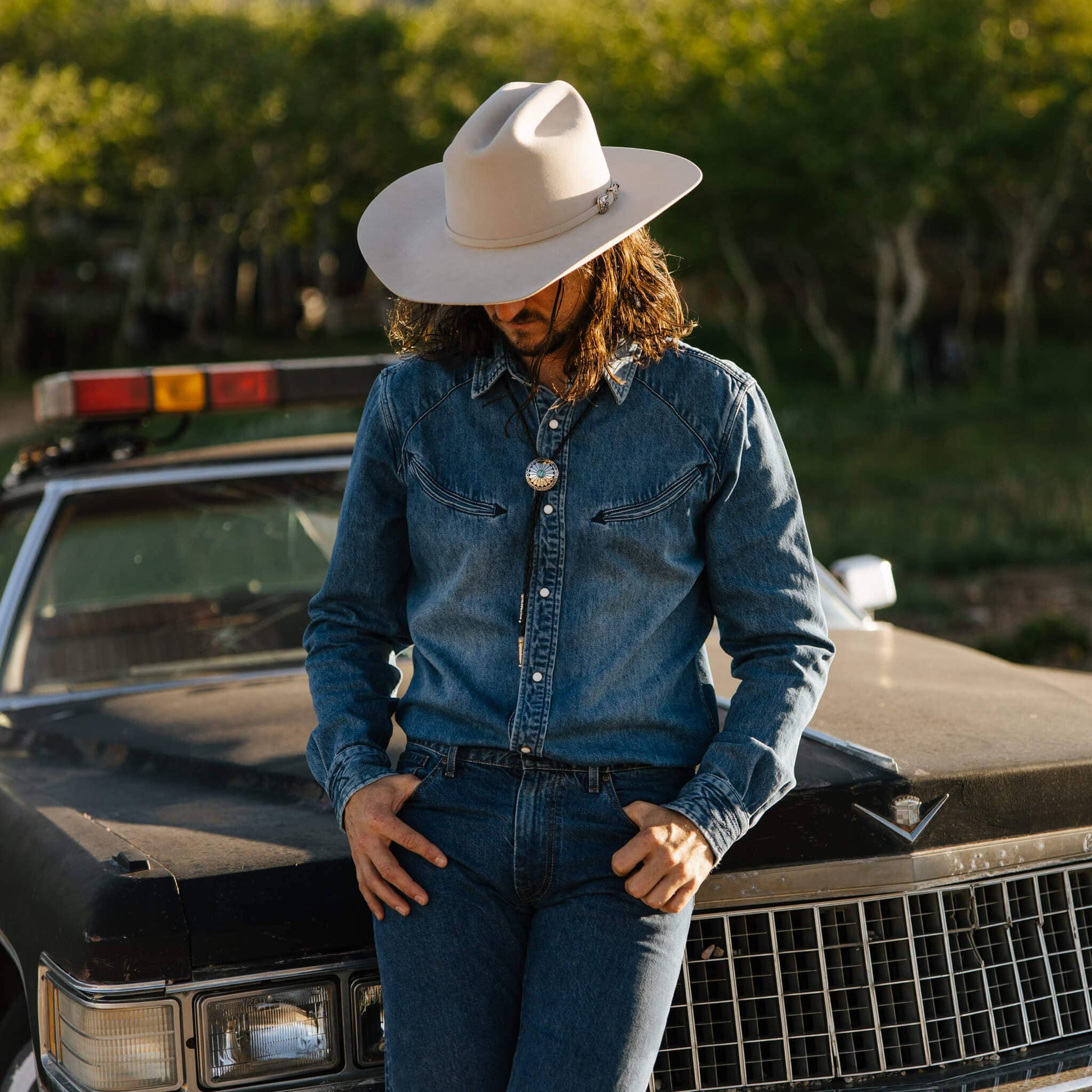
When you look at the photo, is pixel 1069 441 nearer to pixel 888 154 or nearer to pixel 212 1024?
pixel 888 154

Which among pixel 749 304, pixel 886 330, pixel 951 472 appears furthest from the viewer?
pixel 749 304

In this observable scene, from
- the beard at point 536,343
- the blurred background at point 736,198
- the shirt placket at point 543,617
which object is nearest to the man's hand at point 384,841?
the shirt placket at point 543,617

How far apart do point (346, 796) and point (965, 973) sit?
3.48 ft

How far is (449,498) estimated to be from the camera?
6.67 ft

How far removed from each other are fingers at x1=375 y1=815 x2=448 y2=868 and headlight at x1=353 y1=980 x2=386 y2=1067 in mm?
348

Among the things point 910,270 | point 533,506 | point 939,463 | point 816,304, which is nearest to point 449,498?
point 533,506

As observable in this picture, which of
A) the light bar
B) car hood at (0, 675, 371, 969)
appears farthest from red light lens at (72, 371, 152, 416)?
car hood at (0, 675, 371, 969)

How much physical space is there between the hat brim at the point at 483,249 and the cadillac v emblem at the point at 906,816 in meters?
0.98

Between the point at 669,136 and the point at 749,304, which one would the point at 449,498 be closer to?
the point at 669,136

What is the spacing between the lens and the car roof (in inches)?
146

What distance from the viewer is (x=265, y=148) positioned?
37938 mm

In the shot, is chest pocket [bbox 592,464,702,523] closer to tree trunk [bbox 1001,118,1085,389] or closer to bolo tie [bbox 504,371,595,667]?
bolo tie [bbox 504,371,595,667]

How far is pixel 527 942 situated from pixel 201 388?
225 cm

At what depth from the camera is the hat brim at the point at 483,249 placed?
1964 mm
